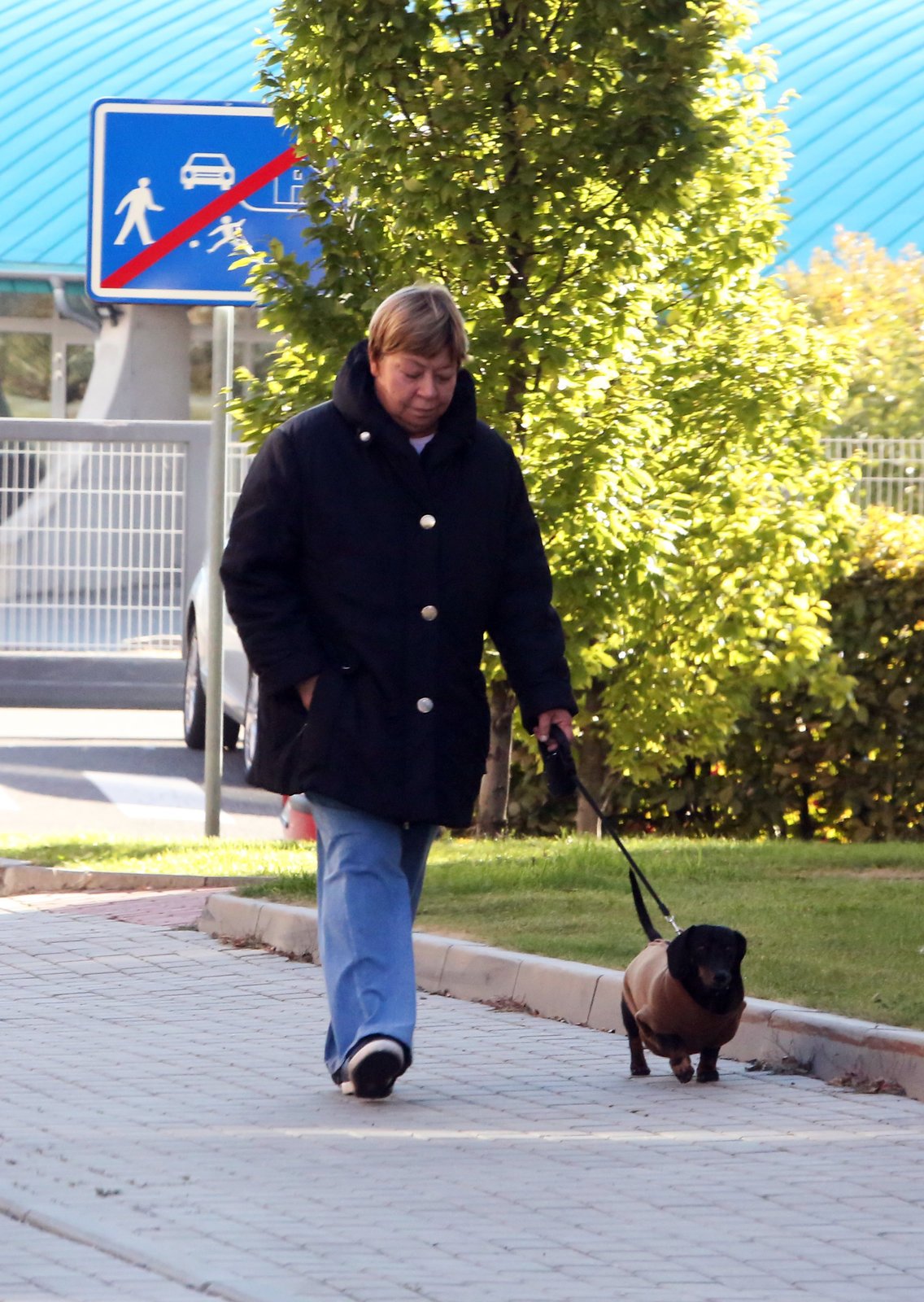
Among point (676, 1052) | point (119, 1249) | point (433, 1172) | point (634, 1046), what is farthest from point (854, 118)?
point (119, 1249)

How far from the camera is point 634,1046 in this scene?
5.86 m

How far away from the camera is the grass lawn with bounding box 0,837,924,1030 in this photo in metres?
6.75

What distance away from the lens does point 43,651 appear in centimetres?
1905

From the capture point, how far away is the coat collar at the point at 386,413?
5438 millimetres

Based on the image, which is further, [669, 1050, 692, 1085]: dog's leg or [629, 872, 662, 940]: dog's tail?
[629, 872, 662, 940]: dog's tail

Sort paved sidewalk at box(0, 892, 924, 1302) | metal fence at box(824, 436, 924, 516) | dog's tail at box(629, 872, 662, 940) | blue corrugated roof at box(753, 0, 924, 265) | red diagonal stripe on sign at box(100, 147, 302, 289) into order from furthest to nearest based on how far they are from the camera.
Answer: blue corrugated roof at box(753, 0, 924, 265), metal fence at box(824, 436, 924, 516), red diagonal stripe on sign at box(100, 147, 302, 289), dog's tail at box(629, 872, 662, 940), paved sidewalk at box(0, 892, 924, 1302)

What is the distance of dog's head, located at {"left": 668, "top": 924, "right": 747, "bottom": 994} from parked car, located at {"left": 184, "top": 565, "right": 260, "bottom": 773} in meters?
7.78

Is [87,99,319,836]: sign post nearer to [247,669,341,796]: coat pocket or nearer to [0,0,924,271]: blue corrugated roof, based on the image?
[247,669,341,796]: coat pocket

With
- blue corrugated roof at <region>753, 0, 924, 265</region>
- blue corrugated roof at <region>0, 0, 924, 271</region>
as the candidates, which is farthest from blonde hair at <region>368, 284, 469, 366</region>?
blue corrugated roof at <region>0, 0, 924, 271</region>

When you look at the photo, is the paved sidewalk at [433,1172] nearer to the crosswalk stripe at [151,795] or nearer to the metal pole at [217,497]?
the metal pole at [217,497]

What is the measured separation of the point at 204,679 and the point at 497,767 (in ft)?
15.1

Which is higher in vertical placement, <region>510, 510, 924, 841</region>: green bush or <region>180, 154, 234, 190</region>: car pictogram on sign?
<region>180, 154, 234, 190</region>: car pictogram on sign

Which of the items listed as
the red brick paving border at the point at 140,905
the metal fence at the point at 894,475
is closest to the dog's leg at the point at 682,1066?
the red brick paving border at the point at 140,905

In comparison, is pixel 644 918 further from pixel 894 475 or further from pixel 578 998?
pixel 894 475
